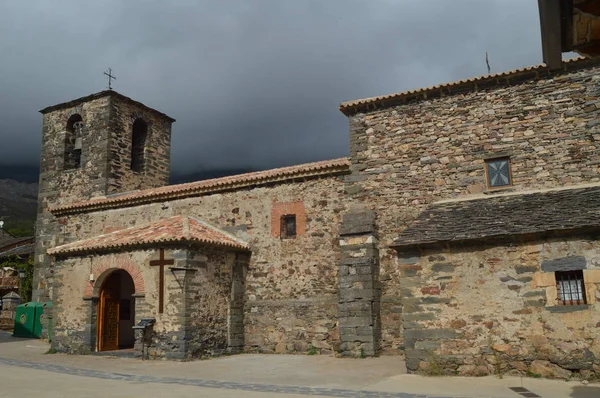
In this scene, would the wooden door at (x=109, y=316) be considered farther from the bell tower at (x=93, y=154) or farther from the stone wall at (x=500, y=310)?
the stone wall at (x=500, y=310)

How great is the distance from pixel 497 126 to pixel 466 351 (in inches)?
224

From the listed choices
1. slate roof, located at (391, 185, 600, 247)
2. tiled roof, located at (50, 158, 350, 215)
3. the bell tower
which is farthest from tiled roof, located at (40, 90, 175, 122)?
slate roof, located at (391, 185, 600, 247)

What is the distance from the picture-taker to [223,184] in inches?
615

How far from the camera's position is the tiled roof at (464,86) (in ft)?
39.4

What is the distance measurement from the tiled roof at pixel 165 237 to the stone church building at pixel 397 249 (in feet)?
0.24

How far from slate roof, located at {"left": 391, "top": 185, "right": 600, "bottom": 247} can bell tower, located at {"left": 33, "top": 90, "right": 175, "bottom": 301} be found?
13543 millimetres

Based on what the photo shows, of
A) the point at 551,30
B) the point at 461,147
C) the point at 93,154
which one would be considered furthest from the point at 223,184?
the point at 551,30

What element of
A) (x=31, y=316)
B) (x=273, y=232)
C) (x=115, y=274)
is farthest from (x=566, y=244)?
(x=31, y=316)

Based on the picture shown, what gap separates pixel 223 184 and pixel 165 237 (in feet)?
10.2

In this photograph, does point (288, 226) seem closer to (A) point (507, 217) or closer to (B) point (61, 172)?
(A) point (507, 217)

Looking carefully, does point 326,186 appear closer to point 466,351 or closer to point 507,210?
point 507,210

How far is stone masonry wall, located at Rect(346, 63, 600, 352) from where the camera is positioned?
1182cm

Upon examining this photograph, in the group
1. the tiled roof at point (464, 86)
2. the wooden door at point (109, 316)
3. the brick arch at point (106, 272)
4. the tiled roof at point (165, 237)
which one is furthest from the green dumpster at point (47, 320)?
the tiled roof at point (464, 86)

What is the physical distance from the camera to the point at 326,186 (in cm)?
1429
